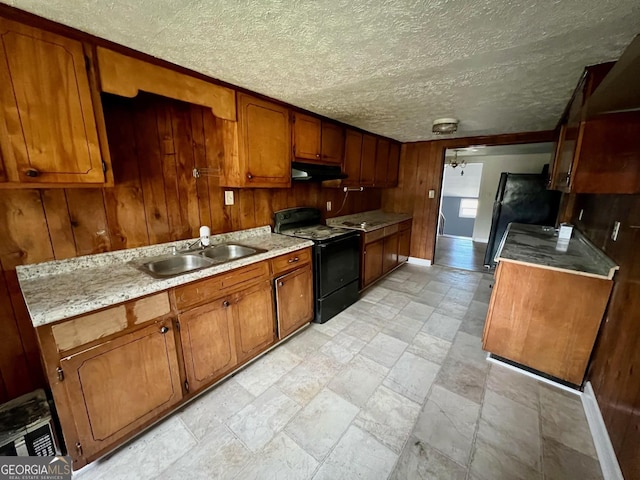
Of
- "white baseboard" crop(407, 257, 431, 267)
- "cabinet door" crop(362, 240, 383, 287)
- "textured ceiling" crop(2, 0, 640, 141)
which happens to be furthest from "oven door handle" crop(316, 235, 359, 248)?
"white baseboard" crop(407, 257, 431, 267)

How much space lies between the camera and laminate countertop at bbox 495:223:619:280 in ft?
5.52

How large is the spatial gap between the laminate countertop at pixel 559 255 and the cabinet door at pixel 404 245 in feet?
5.44

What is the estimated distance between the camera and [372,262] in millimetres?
3393

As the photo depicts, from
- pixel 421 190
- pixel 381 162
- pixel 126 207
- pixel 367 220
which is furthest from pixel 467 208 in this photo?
pixel 126 207

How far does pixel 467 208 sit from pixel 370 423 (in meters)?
8.16

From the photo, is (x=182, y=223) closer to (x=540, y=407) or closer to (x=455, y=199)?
(x=540, y=407)

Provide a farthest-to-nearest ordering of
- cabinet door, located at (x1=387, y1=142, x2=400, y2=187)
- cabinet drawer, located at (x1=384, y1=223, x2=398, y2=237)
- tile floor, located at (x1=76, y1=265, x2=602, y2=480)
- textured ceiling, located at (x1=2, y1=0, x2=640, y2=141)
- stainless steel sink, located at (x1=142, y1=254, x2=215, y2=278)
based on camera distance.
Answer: cabinet door, located at (x1=387, y1=142, x2=400, y2=187) < cabinet drawer, located at (x1=384, y1=223, x2=398, y2=237) < stainless steel sink, located at (x1=142, y1=254, x2=215, y2=278) < tile floor, located at (x1=76, y1=265, x2=602, y2=480) < textured ceiling, located at (x1=2, y1=0, x2=640, y2=141)

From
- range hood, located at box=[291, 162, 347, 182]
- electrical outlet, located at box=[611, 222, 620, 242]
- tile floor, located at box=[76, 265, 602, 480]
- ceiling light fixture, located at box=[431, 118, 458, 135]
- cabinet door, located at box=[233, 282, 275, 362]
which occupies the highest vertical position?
ceiling light fixture, located at box=[431, 118, 458, 135]

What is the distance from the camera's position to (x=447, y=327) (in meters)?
2.56

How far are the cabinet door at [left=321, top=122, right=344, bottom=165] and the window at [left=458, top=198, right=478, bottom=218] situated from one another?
658 cm

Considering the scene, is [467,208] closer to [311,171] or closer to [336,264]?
[336,264]

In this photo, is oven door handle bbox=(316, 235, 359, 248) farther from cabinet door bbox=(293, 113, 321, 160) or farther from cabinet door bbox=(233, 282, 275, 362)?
cabinet door bbox=(293, 113, 321, 160)

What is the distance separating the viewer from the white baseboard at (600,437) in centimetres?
123

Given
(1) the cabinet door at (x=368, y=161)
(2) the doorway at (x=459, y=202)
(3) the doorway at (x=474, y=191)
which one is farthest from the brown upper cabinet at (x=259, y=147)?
(2) the doorway at (x=459, y=202)
